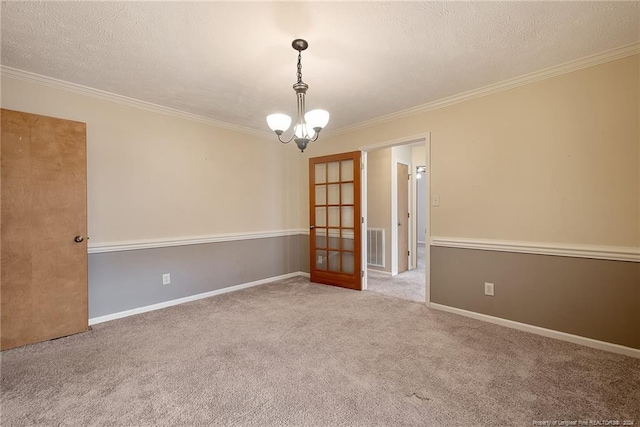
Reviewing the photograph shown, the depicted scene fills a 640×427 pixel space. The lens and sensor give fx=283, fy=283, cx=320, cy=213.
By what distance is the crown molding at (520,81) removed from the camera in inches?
85.6

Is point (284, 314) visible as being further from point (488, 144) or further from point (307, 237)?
point (488, 144)

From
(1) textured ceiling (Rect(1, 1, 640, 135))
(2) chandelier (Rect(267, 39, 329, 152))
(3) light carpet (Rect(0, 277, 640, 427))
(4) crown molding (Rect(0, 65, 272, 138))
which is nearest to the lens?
(3) light carpet (Rect(0, 277, 640, 427))

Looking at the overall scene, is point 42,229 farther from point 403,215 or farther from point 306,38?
point 403,215

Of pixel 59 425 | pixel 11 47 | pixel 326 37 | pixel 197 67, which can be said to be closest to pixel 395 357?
pixel 59 425

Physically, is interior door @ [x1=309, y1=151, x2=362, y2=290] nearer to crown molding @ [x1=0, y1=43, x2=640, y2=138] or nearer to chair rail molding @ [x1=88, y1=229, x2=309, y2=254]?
chair rail molding @ [x1=88, y1=229, x2=309, y2=254]

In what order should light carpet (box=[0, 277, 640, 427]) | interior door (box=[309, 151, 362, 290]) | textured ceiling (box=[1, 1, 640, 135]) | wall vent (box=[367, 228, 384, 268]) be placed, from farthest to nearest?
wall vent (box=[367, 228, 384, 268])
interior door (box=[309, 151, 362, 290])
textured ceiling (box=[1, 1, 640, 135])
light carpet (box=[0, 277, 640, 427])

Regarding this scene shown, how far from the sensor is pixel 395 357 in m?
2.16

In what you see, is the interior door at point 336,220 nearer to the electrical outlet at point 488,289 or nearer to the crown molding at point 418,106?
the crown molding at point 418,106

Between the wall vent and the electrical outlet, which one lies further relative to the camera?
the wall vent

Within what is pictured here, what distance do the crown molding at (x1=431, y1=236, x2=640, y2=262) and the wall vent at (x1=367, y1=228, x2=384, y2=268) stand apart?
1.77 metres

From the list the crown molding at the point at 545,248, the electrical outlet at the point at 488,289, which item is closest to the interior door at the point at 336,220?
the crown molding at the point at 545,248

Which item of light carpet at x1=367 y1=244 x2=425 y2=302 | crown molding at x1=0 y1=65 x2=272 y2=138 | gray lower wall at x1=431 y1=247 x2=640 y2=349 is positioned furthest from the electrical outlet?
crown molding at x1=0 y1=65 x2=272 y2=138

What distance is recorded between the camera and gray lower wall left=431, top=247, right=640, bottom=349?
2188 millimetres

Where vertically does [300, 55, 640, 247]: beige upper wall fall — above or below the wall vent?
above
